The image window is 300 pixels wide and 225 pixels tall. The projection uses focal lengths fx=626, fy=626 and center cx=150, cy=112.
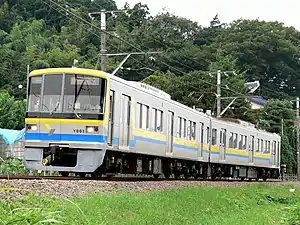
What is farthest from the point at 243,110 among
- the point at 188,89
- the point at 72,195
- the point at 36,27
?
the point at 72,195

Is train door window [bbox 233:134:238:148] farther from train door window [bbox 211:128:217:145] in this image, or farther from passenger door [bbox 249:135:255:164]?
train door window [bbox 211:128:217:145]

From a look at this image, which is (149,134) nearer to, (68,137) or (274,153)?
(68,137)

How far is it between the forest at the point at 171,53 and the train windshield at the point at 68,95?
2455cm

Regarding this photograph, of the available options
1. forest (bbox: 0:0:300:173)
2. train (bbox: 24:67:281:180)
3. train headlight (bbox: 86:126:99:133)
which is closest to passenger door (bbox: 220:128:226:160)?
train (bbox: 24:67:281:180)

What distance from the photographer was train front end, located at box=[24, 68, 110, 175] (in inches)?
512

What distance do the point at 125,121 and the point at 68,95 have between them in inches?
65.8

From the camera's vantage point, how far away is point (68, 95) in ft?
43.7

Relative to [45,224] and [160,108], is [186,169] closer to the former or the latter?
[160,108]

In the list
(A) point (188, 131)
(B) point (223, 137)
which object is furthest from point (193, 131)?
(B) point (223, 137)

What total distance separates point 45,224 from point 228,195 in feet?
39.0

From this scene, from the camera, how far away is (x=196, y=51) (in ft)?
193

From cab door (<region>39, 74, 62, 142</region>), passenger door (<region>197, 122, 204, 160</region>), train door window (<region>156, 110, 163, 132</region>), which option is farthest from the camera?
passenger door (<region>197, 122, 204, 160</region>)

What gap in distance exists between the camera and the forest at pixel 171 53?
1801 inches

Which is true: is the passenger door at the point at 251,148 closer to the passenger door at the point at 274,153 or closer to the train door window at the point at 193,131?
the passenger door at the point at 274,153
